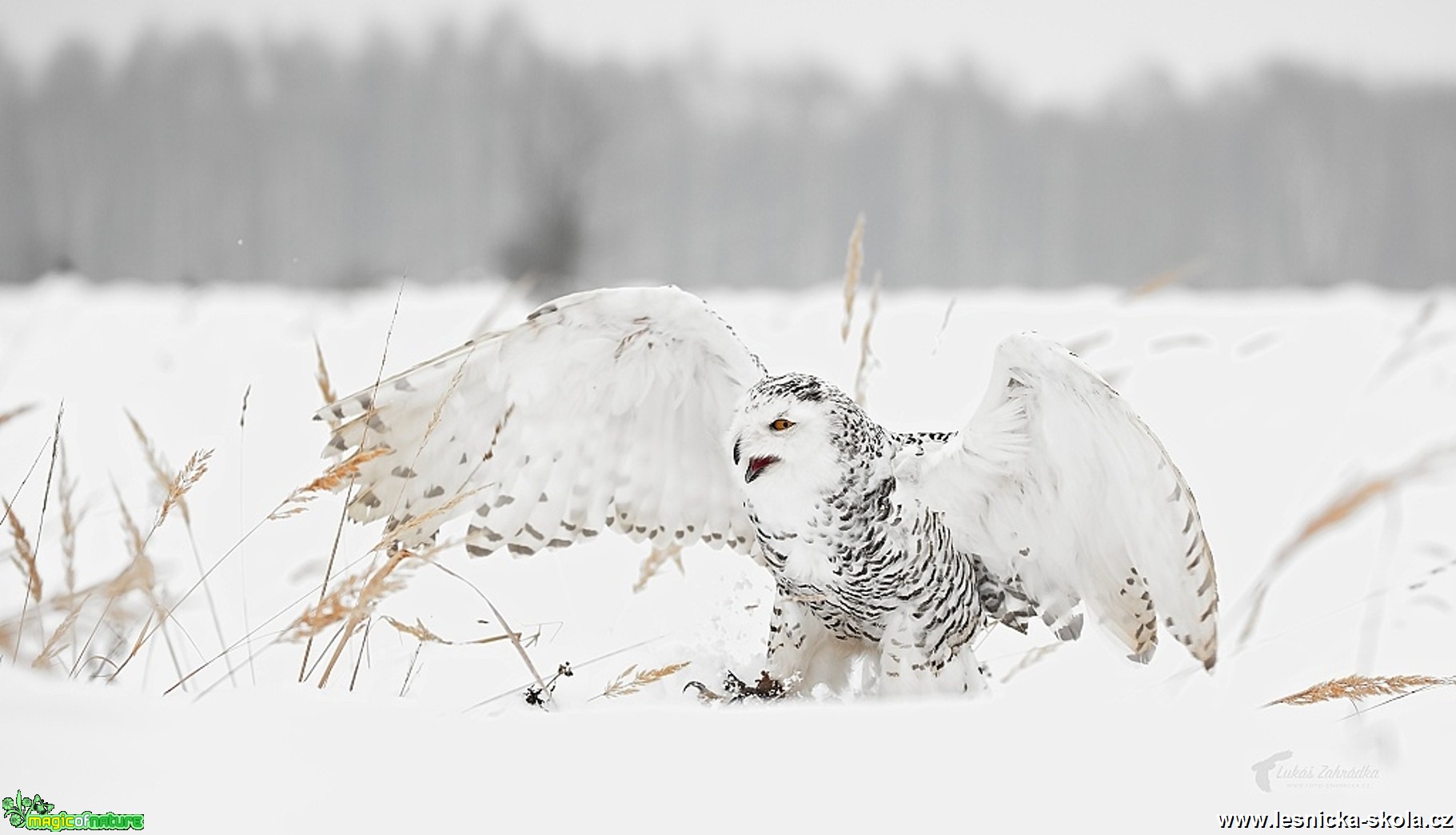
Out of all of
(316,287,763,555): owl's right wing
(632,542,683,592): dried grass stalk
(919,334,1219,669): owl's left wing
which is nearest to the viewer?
(919,334,1219,669): owl's left wing

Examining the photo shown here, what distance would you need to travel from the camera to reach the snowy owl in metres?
1.37

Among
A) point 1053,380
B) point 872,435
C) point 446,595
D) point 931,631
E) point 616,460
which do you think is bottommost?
point 446,595

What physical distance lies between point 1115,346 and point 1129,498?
3332 mm

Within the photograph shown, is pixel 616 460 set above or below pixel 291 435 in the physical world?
above

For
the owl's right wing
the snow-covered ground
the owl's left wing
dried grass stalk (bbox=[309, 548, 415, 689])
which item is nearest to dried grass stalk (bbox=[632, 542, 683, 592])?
the owl's right wing

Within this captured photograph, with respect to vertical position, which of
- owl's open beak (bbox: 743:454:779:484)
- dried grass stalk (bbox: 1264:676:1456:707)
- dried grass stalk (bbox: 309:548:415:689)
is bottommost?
dried grass stalk (bbox: 1264:676:1456:707)

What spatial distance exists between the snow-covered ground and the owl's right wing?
205 mm

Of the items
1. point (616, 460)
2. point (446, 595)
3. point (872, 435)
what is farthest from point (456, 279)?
point (872, 435)

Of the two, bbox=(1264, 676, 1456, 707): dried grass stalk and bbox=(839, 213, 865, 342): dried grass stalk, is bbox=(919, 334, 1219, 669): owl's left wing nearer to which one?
bbox=(1264, 676, 1456, 707): dried grass stalk

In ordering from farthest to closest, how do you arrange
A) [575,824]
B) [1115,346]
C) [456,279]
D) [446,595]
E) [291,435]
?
[456,279] → [1115,346] → [291,435] → [446,595] → [575,824]

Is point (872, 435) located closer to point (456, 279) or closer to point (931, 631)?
point (931, 631)

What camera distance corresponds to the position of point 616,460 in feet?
5.58

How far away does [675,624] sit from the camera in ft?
6.45

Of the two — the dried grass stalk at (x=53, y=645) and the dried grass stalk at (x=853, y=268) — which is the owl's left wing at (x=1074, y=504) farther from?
the dried grass stalk at (x=53, y=645)
